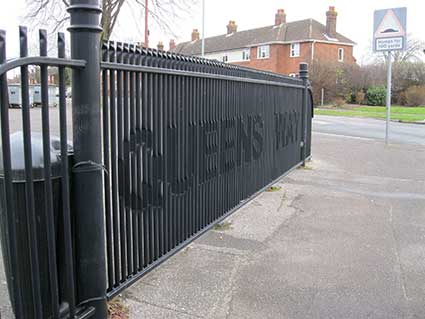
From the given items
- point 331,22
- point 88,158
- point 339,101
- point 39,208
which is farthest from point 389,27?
point 331,22

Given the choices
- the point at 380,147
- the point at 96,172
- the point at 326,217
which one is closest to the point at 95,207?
the point at 96,172

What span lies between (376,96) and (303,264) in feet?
130

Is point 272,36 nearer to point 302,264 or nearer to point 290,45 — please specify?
point 290,45

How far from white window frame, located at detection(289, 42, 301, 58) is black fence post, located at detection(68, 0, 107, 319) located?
51.0 metres

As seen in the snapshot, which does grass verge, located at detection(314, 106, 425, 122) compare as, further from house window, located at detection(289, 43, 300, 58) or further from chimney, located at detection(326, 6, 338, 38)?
chimney, located at detection(326, 6, 338, 38)

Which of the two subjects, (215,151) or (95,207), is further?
(215,151)

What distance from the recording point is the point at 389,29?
42.1 feet

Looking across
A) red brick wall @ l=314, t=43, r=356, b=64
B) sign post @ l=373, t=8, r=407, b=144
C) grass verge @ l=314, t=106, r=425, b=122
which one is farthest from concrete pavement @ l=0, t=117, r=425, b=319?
red brick wall @ l=314, t=43, r=356, b=64

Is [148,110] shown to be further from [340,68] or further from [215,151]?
[340,68]

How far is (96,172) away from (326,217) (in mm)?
3739

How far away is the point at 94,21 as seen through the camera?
274 cm

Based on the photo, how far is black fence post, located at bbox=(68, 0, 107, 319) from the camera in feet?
8.93

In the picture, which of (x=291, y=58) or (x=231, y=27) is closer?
(x=291, y=58)

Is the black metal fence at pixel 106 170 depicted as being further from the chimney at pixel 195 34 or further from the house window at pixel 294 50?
the chimney at pixel 195 34
